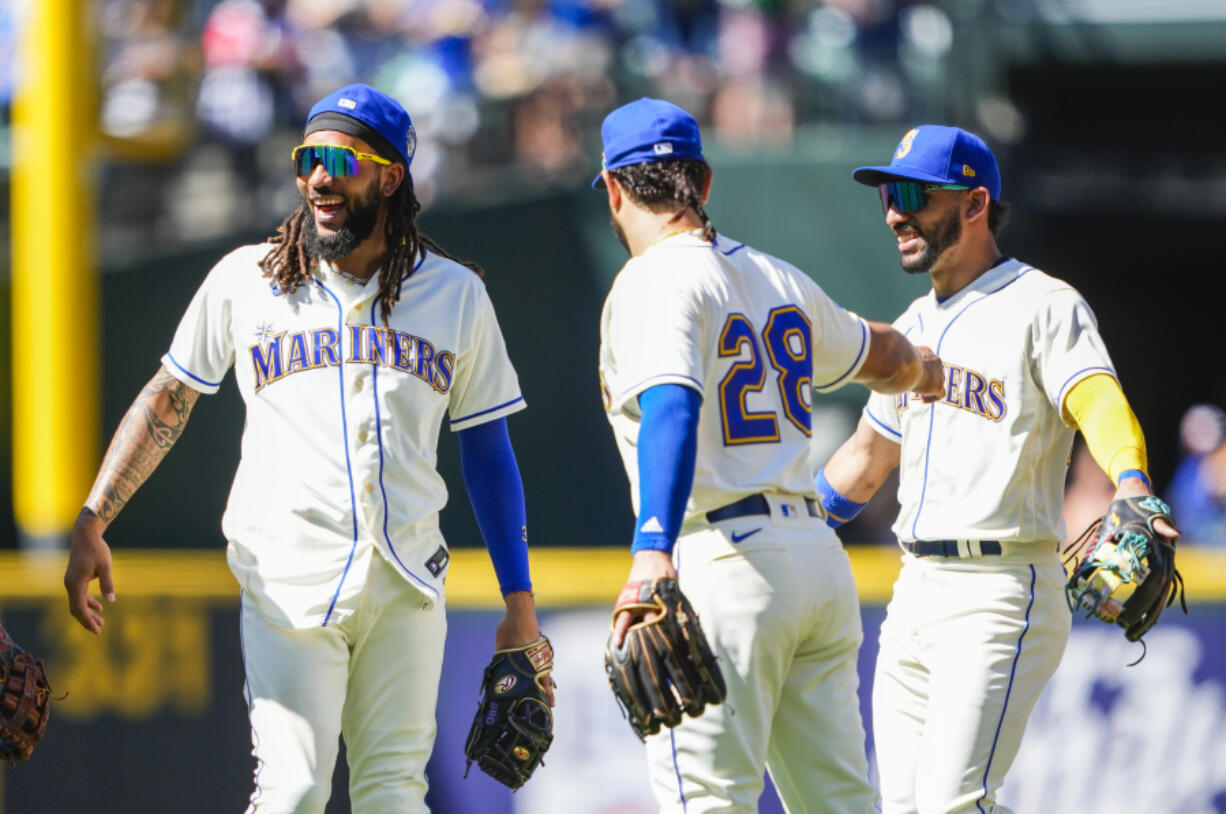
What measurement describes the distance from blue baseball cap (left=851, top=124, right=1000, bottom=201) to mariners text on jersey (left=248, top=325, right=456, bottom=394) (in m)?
1.41

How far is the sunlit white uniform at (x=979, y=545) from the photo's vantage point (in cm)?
411

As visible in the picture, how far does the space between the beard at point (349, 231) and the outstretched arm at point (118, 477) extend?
492 millimetres

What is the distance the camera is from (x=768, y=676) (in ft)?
11.5

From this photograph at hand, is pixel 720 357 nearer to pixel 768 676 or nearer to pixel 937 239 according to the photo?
pixel 768 676

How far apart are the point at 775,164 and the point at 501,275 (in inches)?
87.8

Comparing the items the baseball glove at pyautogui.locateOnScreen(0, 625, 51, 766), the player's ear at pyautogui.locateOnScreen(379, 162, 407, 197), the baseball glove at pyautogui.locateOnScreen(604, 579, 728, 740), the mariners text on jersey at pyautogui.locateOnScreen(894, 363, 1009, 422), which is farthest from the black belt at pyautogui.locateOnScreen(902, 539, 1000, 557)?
the baseball glove at pyautogui.locateOnScreen(0, 625, 51, 766)

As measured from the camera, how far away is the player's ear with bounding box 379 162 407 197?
3957 millimetres

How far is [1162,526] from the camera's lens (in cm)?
376

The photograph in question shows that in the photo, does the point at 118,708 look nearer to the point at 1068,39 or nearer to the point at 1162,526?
the point at 1162,526

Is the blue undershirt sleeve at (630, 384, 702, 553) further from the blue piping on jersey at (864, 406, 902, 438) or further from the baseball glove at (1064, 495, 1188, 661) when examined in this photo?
the blue piping on jersey at (864, 406, 902, 438)

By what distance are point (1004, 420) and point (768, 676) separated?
3.79 feet

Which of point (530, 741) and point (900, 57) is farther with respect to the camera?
point (900, 57)

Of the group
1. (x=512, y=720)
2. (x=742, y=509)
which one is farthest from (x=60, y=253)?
(x=742, y=509)

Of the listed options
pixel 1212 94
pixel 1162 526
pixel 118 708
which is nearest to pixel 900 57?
pixel 1212 94
